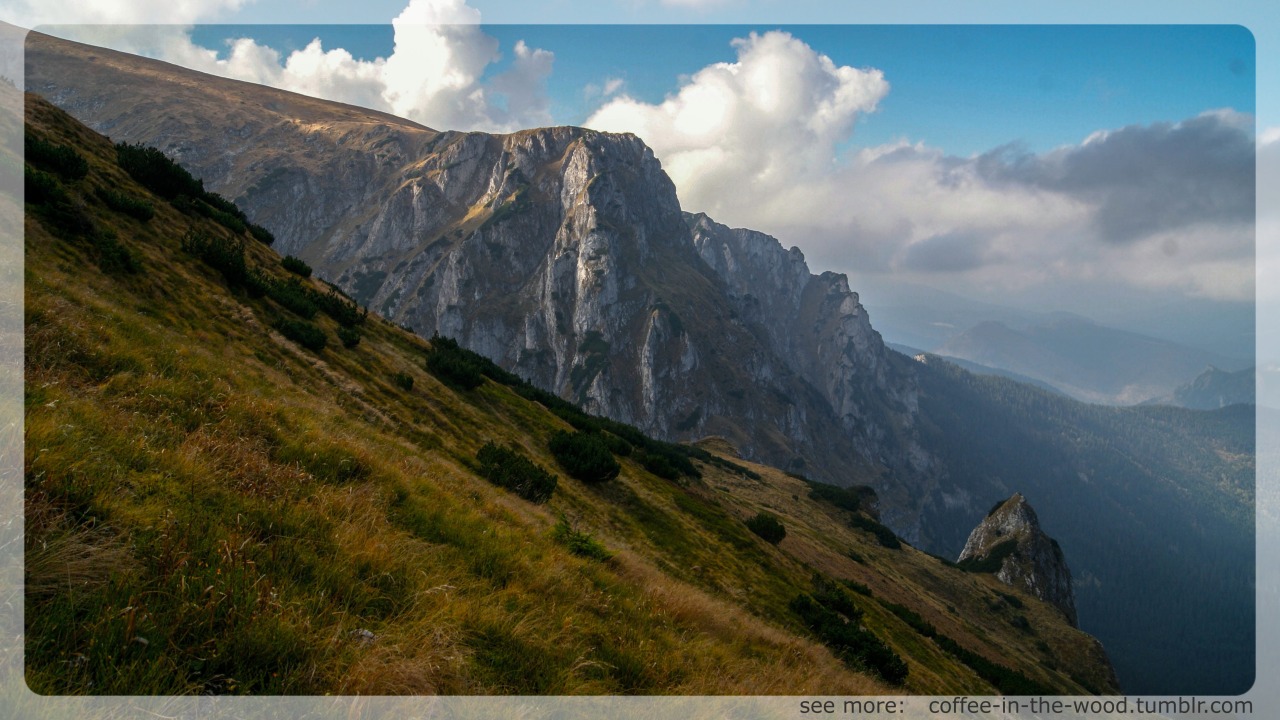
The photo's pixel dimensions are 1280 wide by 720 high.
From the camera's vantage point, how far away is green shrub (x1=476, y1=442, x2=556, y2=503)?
52.4ft

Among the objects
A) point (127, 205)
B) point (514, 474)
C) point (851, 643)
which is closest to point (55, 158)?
point (127, 205)

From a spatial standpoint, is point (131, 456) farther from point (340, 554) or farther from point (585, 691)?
point (585, 691)

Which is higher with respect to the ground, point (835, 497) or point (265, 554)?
point (265, 554)

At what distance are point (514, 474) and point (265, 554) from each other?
40.1ft

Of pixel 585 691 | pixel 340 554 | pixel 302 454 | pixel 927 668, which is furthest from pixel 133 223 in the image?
pixel 927 668

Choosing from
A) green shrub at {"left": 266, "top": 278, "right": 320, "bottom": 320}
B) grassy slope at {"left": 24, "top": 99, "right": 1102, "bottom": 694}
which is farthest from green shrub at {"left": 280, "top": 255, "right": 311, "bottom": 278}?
grassy slope at {"left": 24, "top": 99, "right": 1102, "bottom": 694}

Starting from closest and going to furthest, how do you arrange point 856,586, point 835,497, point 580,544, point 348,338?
point 580,544 → point 348,338 → point 856,586 → point 835,497

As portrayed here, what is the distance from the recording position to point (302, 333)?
18.2 meters

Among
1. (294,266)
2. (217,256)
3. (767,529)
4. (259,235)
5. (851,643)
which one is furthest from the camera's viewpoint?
(767,529)

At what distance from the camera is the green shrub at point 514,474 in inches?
629

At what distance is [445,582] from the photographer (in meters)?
5.75

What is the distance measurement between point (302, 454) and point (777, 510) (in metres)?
52.8

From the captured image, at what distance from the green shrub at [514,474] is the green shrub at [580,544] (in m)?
5.76

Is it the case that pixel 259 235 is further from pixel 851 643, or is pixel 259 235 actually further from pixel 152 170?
pixel 851 643
